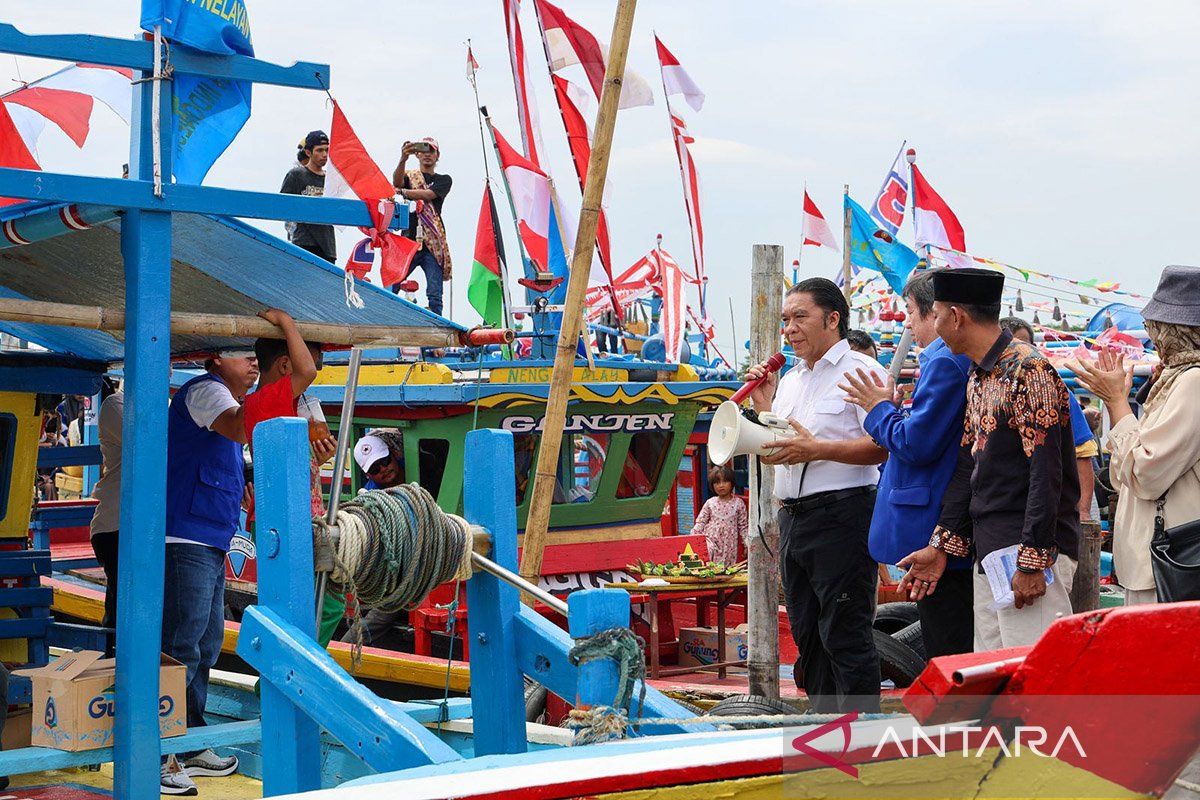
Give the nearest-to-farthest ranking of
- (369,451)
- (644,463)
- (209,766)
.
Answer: (209,766), (369,451), (644,463)

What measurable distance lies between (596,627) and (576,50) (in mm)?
7291

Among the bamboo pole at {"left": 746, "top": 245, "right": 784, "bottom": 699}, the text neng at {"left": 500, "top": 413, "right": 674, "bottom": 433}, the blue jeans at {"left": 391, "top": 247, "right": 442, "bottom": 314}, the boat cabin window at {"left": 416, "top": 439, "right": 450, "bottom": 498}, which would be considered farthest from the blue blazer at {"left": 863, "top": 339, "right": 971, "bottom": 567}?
the blue jeans at {"left": 391, "top": 247, "right": 442, "bottom": 314}

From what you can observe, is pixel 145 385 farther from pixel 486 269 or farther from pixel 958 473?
pixel 486 269

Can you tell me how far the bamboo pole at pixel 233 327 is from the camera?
427 centimetres

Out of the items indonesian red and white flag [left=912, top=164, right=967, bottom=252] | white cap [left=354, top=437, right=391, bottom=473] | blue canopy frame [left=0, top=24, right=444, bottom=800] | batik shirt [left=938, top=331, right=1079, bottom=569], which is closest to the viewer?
batik shirt [left=938, top=331, right=1079, bottom=569]

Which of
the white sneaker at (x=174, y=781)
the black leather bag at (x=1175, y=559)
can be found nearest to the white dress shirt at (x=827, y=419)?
the black leather bag at (x=1175, y=559)

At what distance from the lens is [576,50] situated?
32.7ft

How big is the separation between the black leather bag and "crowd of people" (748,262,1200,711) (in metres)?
0.04

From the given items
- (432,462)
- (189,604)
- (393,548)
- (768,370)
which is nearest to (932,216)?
(432,462)

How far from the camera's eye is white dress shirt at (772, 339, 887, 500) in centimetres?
536

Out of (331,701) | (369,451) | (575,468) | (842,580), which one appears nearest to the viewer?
(331,701)

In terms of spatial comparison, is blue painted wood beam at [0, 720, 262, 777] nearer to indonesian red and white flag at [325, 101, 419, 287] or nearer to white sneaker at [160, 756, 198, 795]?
white sneaker at [160, 756, 198, 795]

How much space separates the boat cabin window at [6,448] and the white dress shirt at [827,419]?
3.47 m

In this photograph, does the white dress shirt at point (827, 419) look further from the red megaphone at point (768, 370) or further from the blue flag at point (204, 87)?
the blue flag at point (204, 87)
